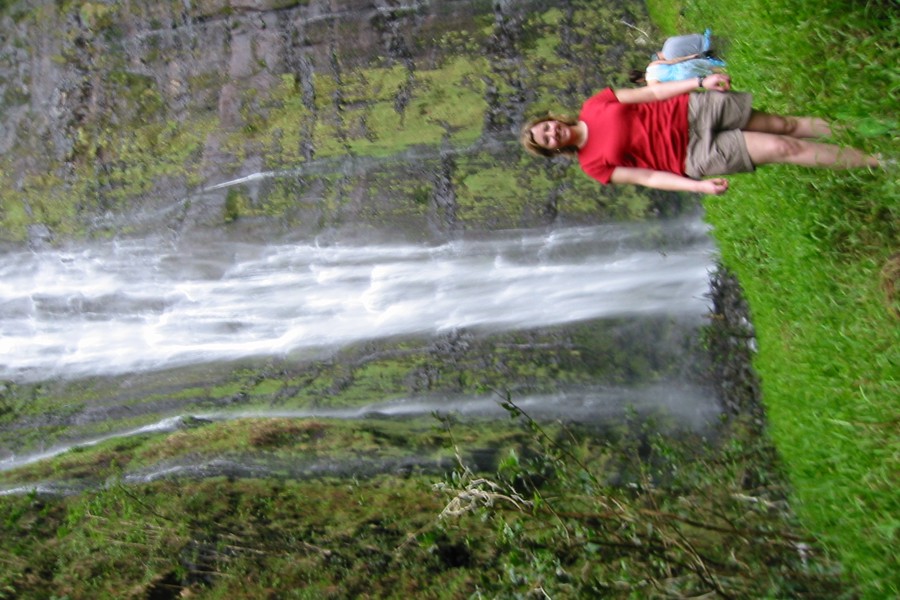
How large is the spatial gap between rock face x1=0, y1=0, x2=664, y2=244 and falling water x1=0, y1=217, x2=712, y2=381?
207 mm

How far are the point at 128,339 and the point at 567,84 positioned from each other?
4.15 metres

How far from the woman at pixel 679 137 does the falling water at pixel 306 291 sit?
6.84 ft

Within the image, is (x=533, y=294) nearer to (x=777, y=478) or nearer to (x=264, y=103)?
(x=777, y=478)

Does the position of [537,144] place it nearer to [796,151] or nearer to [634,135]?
[634,135]

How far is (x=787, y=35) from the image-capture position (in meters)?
3.92

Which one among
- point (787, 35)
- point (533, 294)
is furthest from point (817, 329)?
point (533, 294)

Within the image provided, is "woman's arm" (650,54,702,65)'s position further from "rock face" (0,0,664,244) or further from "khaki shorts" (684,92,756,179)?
"khaki shorts" (684,92,756,179)

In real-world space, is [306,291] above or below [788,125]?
below

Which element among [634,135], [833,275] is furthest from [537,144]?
[833,275]

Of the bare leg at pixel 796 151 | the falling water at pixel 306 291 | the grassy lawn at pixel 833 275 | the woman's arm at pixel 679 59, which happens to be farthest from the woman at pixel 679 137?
the falling water at pixel 306 291

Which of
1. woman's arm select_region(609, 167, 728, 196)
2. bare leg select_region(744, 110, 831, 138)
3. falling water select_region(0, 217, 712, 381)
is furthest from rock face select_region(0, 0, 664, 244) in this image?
woman's arm select_region(609, 167, 728, 196)

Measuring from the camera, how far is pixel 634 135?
11.3ft

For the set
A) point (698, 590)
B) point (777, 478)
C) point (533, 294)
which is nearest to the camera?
point (698, 590)

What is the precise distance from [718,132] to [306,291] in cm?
368
